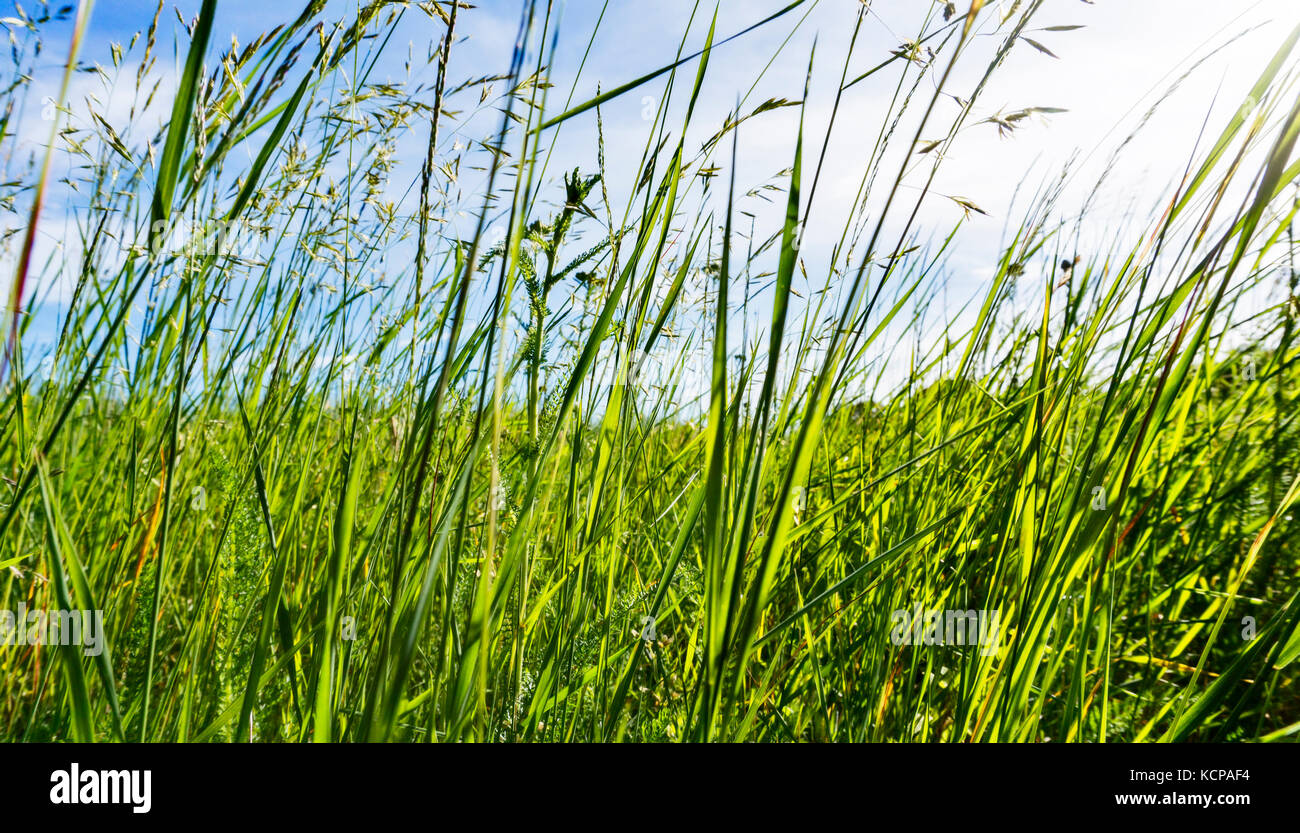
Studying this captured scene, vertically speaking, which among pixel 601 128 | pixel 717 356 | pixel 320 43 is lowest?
pixel 717 356

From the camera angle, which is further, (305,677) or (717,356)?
(305,677)

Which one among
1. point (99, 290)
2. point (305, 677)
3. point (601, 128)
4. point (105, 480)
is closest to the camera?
point (601, 128)

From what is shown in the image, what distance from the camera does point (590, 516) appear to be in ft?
3.17

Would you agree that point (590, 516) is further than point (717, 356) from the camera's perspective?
Yes
